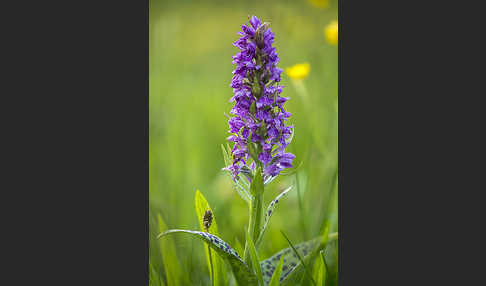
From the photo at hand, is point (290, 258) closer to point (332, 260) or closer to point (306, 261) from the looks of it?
point (306, 261)

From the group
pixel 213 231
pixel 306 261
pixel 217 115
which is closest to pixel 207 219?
pixel 213 231

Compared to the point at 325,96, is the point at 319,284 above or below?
below

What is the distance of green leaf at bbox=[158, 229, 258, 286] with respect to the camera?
329 centimetres

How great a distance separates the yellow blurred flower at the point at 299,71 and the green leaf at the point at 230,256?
5.97 ft

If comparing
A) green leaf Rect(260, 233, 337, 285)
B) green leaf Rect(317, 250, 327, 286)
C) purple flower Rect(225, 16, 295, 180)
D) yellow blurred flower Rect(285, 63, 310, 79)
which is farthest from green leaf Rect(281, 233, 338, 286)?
yellow blurred flower Rect(285, 63, 310, 79)

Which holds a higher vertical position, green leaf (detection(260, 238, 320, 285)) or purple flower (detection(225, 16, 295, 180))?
purple flower (detection(225, 16, 295, 180))

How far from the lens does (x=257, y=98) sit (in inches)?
131

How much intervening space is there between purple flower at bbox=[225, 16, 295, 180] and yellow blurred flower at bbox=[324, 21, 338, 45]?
1.02 meters

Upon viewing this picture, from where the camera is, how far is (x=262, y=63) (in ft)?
10.9

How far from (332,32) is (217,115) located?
55.4 inches

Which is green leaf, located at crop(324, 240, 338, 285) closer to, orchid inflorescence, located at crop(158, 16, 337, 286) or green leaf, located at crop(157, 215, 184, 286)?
orchid inflorescence, located at crop(158, 16, 337, 286)

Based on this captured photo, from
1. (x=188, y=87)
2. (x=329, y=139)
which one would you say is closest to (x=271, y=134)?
(x=329, y=139)

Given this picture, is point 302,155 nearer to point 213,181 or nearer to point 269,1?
point 213,181

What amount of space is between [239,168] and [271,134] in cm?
37
